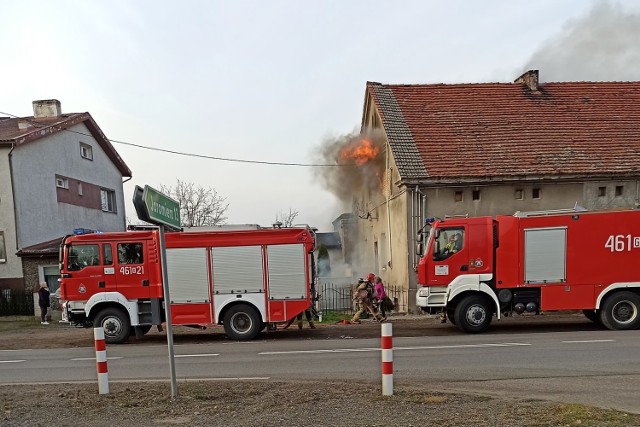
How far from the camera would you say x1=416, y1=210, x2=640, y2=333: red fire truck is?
11.7m

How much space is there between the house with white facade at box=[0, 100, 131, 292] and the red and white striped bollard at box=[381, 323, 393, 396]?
62.5 feet

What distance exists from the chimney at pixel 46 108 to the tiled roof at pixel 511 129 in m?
17.5

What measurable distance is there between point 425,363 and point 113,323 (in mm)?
7720

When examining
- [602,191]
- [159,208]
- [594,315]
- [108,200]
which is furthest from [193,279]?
[108,200]

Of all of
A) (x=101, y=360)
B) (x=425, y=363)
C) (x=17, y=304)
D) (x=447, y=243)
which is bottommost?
(x=425, y=363)

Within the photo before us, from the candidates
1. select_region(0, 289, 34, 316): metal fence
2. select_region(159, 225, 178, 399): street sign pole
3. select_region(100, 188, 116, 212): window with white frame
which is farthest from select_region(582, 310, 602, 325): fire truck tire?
select_region(100, 188, 116, 212): window with white frame

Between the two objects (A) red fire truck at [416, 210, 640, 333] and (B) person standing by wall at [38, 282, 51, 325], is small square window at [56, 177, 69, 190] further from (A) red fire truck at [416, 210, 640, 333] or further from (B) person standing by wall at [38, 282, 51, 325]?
(A) red fire truck at [416, 210, 640, 333]

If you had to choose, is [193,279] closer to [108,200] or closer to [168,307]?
[168,307]

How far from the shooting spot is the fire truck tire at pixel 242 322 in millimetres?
12055

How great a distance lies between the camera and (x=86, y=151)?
27375mm

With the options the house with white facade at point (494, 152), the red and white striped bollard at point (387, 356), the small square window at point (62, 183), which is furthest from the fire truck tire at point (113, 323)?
the small square window at point (62, 183)

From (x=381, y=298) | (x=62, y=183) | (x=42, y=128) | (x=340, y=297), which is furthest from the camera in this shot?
(x=62, y=183)

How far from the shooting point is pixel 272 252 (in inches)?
478

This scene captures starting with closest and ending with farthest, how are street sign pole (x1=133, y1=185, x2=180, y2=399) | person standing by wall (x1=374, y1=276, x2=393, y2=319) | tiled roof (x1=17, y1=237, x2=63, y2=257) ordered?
street sign pole (x1=133, y1=185, x2=180, y2=399) < person standing by wall (x1=374, y1=276, x2=393, y2=319) < tiled roof (x1=17, y1=237, x2=63, y2=257)
